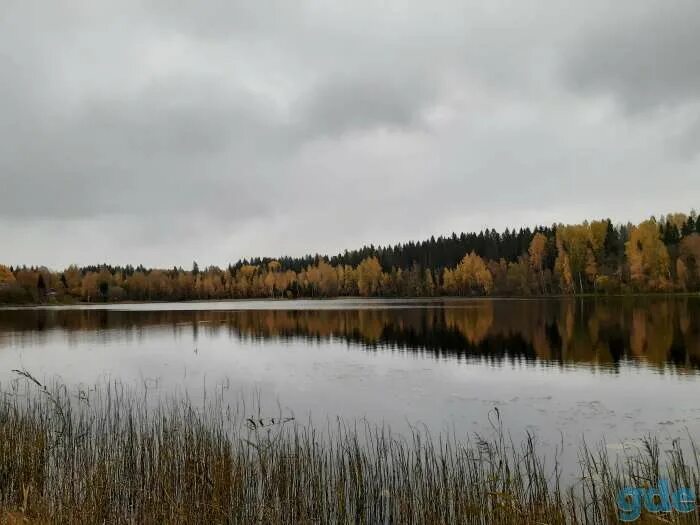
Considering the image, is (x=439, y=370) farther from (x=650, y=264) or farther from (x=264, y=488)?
(x=650, y=264)

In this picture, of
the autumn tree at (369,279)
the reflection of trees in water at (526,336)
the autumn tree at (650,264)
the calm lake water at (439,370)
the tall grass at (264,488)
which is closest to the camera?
the tall grass at (264,488)

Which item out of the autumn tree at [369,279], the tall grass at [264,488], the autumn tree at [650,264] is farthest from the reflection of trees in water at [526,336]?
the autumn tree at [369,279]

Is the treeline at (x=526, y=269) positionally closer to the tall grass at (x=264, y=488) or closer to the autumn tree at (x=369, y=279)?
the autumn tree at (x=369, y=279)

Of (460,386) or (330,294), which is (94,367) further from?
(330,294)

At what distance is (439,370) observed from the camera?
26250 mm

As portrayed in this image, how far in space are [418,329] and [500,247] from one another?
5304 inches

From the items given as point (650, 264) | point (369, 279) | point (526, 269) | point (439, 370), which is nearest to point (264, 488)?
point (439, 370)

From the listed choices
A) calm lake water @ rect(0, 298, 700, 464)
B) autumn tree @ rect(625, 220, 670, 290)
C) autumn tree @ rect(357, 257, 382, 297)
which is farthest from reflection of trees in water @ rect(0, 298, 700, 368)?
autumn tree @ rect(357, 257, 382, 297)

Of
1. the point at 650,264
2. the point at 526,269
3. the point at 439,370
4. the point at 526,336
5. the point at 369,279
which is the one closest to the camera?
the point at 439,370

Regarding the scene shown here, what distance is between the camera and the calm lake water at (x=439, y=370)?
1655 centimetres

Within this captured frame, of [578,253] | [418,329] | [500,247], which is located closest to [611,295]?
[578,253]

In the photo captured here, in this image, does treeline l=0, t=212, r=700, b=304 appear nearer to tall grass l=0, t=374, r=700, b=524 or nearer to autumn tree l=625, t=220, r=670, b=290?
autumn tree l=625, t=220, r=670, b=290

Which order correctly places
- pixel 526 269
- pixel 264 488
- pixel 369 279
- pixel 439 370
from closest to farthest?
pixel 264 488, pixel 439 370, pixel 526 269, pixel 369 279

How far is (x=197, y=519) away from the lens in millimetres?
8078
